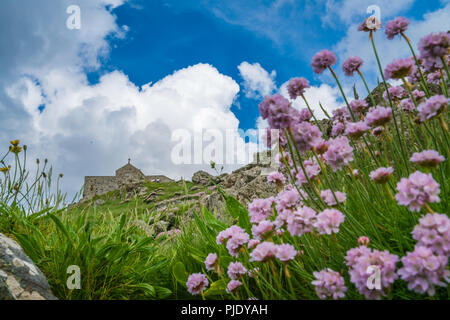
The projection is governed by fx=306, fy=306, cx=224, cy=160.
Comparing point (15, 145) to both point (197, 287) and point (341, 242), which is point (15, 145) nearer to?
point (197, 287)

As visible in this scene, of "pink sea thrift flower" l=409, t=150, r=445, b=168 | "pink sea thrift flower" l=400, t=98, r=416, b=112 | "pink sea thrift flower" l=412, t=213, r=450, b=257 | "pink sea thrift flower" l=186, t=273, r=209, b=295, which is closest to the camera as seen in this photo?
"pink sea thrift flower" l=412, t=213, r=450, b=257

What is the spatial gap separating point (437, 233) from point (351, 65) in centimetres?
215

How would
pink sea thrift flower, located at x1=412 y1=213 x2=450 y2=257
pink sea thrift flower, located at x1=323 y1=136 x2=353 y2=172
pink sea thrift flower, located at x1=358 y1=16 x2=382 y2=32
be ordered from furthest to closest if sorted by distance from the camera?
1. pink sea thrift flower, located at x1=358 y1=16 x2=382 y2=32
2. pink sea thrift flower, located at x1=323 y1=136 x2=353 y2=172
3. pink sea thrift flower, located at x1=412 y1=213 x2=450 y2=257

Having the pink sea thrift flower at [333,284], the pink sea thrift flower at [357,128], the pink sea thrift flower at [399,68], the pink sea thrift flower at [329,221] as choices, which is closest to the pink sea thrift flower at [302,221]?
the pink sea thrift flower at [329,221]

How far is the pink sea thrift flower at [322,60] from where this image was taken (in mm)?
2605

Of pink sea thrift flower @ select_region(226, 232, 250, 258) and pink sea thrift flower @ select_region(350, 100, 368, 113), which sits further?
pink sea thrift flower @ select_region(350, 100, 368, 113)

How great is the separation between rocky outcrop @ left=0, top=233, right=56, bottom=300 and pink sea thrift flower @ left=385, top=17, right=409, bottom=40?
152 inches

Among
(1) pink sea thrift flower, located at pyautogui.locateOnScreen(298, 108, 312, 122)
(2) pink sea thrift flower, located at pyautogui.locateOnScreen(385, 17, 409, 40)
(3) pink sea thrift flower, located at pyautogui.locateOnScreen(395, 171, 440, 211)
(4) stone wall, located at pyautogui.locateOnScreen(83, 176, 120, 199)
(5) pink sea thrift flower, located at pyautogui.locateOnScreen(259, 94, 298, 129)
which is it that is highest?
Result: (4) stone wall, located at pyautogui.locateOnScreen(83, 176, 120, 199)

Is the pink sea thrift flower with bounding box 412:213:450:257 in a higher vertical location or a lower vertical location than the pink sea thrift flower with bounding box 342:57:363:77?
lower

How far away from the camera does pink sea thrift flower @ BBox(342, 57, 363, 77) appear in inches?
121

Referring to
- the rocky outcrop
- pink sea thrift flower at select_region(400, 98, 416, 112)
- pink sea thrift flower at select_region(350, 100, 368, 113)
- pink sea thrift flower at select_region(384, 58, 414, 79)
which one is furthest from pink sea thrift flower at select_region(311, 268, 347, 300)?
pink sea thrift flower at select_region(400, 98, 416, 112)

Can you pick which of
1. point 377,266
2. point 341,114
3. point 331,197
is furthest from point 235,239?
point 341,114

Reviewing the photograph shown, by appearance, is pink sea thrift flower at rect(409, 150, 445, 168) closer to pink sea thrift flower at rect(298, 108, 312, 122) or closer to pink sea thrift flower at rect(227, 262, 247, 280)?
pink sea thrift flower at rect(298, 108, 312, 122)
